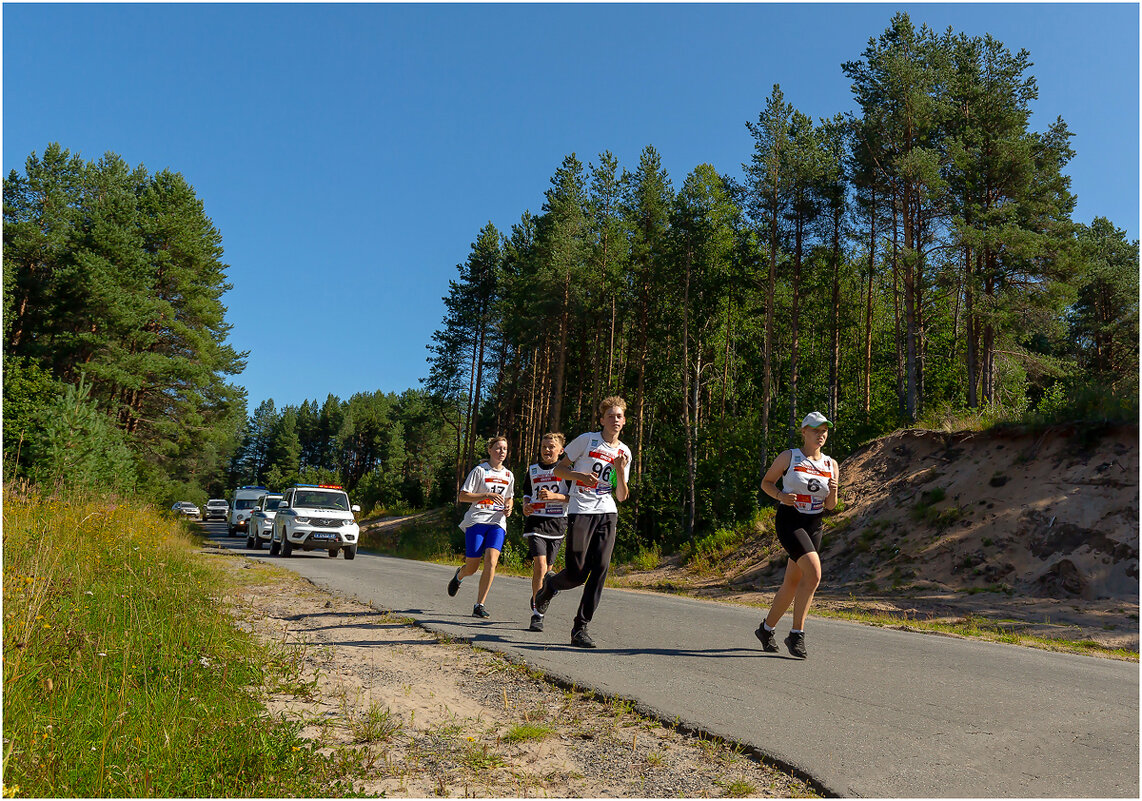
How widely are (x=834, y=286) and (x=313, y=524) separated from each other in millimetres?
23831

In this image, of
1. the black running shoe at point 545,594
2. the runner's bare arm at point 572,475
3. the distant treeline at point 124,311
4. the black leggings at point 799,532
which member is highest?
the distant treeline at point 124,311

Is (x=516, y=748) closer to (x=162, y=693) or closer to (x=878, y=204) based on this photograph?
(x=162, y=693)

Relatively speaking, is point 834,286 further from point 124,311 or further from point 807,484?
point 124,311

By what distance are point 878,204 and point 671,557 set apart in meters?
15.9

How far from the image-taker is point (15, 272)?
40031 millimetres

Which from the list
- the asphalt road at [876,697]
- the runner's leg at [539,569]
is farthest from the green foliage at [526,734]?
the runner's leg at [539,569]

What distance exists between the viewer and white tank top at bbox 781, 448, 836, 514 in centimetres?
638

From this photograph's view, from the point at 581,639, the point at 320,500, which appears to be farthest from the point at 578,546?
the point at 320,500

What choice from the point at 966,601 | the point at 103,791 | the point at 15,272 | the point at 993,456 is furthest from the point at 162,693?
the point at 15,272

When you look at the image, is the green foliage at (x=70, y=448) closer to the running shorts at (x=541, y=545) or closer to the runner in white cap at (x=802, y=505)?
the running shorts at (x=541, y=545)

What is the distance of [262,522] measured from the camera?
2486 cm

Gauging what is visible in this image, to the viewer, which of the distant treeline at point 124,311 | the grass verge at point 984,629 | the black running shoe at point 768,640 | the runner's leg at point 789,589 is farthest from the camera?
the distant treeline at point 124,311

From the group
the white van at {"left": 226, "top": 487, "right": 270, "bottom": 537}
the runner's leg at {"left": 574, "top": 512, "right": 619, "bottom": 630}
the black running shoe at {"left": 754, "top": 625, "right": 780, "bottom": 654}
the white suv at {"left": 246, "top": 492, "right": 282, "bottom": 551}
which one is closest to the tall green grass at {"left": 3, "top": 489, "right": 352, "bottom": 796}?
the runner's leg at {"left": 574, "top": 512, "right": 619, "bottom": 630}

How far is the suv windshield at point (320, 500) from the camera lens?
22.1 meters
